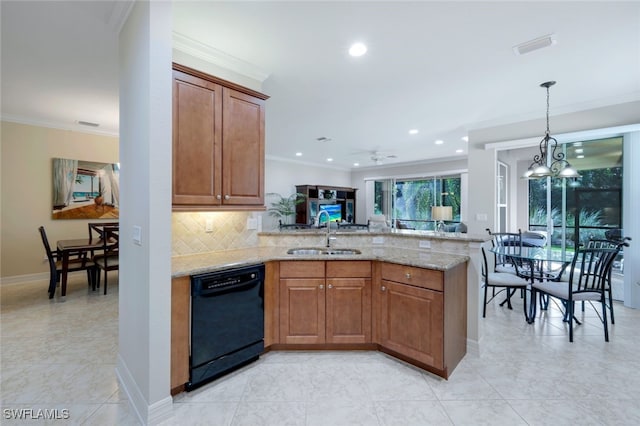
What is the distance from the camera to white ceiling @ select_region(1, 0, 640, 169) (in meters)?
2.16

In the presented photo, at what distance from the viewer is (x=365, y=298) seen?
2615 mm

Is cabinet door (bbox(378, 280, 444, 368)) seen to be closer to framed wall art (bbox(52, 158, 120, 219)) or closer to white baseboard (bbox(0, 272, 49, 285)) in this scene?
framed wall art (bbox(52, 158, 120, 219))

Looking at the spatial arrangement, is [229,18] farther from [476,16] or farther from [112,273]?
[112,273]

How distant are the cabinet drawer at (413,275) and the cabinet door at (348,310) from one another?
0.72 ft

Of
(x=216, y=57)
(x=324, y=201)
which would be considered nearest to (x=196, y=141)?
(x=216, y=57)

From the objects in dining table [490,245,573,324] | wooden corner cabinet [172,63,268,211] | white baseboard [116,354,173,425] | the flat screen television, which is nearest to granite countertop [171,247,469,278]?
wooden corner cabinet [172,63,268,211]

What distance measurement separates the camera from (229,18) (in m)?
2.21

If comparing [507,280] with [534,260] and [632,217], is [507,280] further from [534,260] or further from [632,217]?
[632,217]

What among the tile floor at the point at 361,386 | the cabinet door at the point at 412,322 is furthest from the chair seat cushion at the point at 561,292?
the cabinet door at the point at 412,322

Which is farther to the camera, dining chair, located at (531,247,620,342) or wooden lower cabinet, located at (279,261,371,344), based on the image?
dining chair, located at (531,247,620,342)

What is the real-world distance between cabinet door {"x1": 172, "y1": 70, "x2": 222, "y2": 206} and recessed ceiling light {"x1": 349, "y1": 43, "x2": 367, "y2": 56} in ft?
4.12

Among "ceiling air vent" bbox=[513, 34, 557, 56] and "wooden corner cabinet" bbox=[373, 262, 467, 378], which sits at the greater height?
Result: "ceiling air vent" bbox=[513, 34, 557, 56]

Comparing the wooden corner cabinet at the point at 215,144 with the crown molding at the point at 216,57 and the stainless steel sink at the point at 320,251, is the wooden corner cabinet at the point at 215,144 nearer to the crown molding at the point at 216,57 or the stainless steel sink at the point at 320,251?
the crown molding at the point at 216,57

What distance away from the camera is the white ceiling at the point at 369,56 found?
216cm
